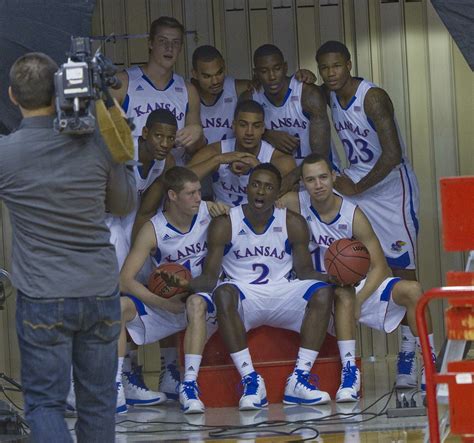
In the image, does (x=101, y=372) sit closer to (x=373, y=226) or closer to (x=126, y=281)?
(x=126, y=281)

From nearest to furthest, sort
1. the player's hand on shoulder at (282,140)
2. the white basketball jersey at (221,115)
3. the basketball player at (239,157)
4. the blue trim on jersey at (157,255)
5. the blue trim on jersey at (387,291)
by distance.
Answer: the blue trim on jersey at (387,291), the blue trim on jersey at (157,255), the basketball player at (239,157), the player's hand on shoulder at (282,140), the white basketball jersey at (221,115)

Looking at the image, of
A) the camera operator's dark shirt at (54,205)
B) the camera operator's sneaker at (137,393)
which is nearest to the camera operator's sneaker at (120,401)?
the camera operator's sneaker at (137,393)

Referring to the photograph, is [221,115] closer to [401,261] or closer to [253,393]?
[401,261]

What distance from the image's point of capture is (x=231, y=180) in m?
9.28

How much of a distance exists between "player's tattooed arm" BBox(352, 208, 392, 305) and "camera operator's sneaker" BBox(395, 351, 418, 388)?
52 cm

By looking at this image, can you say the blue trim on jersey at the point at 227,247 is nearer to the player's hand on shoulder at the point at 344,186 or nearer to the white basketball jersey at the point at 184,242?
the white basketball jersey at the point at 184,242

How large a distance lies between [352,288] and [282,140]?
136 cm

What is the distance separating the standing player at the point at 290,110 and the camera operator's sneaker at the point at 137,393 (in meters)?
1.89

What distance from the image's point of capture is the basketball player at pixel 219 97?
9227mm

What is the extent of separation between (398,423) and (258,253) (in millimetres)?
1795

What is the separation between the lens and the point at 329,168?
345 inches

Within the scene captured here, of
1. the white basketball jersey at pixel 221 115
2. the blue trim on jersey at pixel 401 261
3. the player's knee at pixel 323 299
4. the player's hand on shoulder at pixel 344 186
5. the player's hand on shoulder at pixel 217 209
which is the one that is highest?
the white basketball jersey at pixel 221 115

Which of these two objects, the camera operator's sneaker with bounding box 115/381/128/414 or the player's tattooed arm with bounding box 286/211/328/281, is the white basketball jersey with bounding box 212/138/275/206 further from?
the camera operator's sneaker with bounding box 115/381/128/414

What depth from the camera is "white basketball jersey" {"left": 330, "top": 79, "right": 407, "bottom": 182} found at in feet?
30.5
